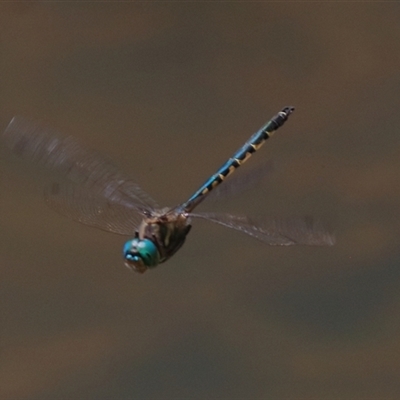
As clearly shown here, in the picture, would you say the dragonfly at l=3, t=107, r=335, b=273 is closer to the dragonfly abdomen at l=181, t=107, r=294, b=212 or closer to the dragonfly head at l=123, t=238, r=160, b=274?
the dragonfly head at l=123, t=238, r=160, b=274

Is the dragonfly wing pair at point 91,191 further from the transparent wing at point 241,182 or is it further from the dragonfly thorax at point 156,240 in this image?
the transparent wing at point 241,182

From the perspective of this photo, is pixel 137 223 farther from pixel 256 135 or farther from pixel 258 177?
pixel 256 135

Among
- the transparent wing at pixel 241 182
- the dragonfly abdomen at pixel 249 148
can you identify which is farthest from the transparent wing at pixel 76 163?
the dragonfly abdomen at pixel 249 148

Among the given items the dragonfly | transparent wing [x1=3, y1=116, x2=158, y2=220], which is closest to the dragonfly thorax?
the dragonfly

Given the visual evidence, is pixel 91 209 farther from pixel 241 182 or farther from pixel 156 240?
pixel 241 182

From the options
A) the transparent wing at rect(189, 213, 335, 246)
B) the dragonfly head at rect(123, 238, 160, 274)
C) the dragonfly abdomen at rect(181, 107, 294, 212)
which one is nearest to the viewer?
the transparent wing at rect(189, 213, 335, 246)

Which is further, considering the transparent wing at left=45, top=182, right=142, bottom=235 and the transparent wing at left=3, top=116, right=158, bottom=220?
the transparent wing at left=45, top=182, right=142, bottom=235

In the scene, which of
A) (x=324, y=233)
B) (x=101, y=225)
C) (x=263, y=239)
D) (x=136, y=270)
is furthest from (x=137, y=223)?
(x=324, y=233)
